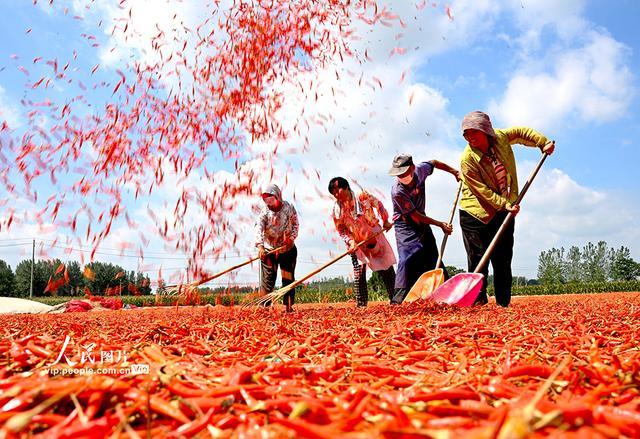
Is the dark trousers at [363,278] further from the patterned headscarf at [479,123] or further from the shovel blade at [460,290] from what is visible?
the patterned headscarf at [479,123]

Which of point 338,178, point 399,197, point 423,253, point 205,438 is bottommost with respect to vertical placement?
point 205,438

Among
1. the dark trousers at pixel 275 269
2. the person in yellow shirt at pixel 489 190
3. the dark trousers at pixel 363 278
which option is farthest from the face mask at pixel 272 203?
the person in yellow shirt at pixel 489 190

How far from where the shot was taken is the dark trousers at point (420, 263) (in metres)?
5.72

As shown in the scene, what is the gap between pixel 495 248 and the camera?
5.20 m

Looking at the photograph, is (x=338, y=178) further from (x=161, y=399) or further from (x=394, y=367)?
(x=161, y=399)

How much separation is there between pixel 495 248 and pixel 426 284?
81cm

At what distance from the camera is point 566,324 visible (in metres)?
3.03

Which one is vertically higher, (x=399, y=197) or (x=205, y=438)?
(x=399, y=197)

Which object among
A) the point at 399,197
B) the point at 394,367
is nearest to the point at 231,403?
the point at 394,367

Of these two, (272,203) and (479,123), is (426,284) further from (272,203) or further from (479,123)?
(272,203)

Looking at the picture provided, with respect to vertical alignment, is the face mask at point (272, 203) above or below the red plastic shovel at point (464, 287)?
above

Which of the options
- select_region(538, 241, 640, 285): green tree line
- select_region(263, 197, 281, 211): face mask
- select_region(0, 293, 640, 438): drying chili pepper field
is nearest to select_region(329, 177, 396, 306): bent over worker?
select_region(263, 197, 281, 211): face mask

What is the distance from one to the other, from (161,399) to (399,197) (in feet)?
14.8

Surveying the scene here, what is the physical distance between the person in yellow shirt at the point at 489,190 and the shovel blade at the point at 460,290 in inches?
9.2
